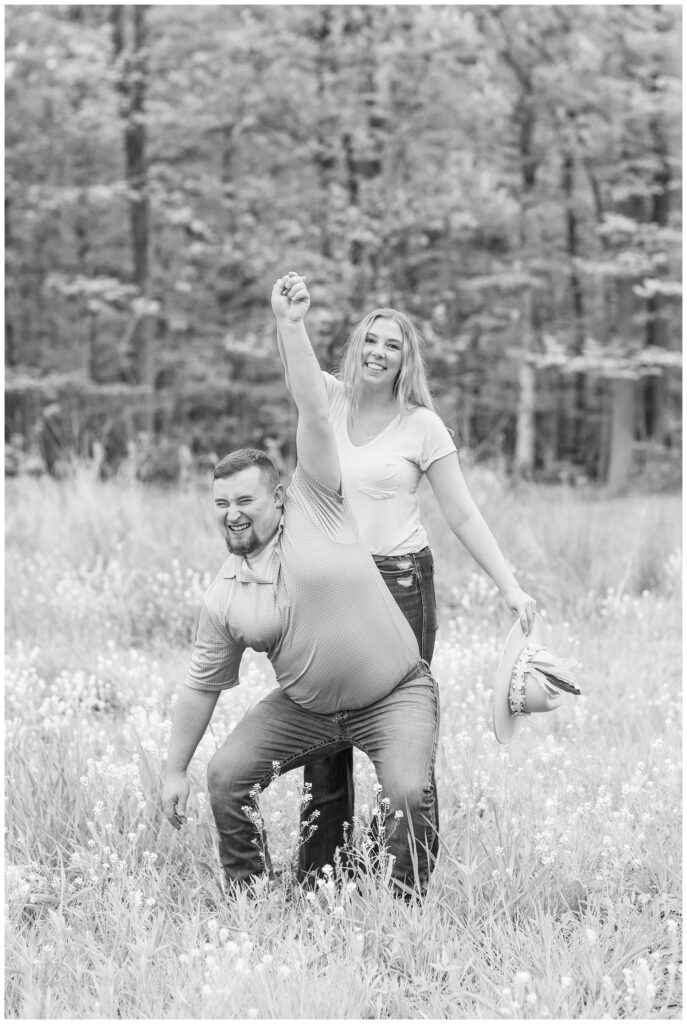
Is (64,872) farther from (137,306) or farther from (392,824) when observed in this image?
(137,306)

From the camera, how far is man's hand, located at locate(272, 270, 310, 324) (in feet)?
9.51

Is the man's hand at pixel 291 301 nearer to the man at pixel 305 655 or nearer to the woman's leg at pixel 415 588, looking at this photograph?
the man at pixel 305 655

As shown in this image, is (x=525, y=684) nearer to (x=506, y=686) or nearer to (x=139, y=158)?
(x=506, y=686)

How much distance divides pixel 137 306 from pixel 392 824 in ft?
54.2

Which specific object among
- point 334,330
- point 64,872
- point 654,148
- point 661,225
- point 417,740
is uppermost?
point 654,148

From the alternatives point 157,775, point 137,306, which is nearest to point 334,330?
point 137,306

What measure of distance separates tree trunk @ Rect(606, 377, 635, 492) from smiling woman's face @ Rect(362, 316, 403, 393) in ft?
59.6

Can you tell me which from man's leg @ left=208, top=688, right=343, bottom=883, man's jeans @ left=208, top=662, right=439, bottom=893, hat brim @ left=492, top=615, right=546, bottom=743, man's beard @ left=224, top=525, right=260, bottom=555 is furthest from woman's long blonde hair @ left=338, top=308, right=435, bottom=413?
man's leg @ left=208, top=688, right=343, bottom=883

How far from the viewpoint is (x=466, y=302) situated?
2481 cm

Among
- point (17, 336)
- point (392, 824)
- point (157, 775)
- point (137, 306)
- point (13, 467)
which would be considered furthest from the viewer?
point (17, 336)

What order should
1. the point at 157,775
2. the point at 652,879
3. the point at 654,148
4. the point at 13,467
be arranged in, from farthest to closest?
the point at 654,148 < the point at 13,467 < the point at 157,775 < the point at 652,879

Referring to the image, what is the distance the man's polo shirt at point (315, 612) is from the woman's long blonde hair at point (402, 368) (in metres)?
0.63

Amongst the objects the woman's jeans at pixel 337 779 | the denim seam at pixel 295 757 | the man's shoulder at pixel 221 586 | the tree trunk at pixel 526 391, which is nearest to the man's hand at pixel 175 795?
the denim seam at pixel 295 757

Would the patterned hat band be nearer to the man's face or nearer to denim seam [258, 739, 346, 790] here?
denim seam [258, 739, 346, 790]
